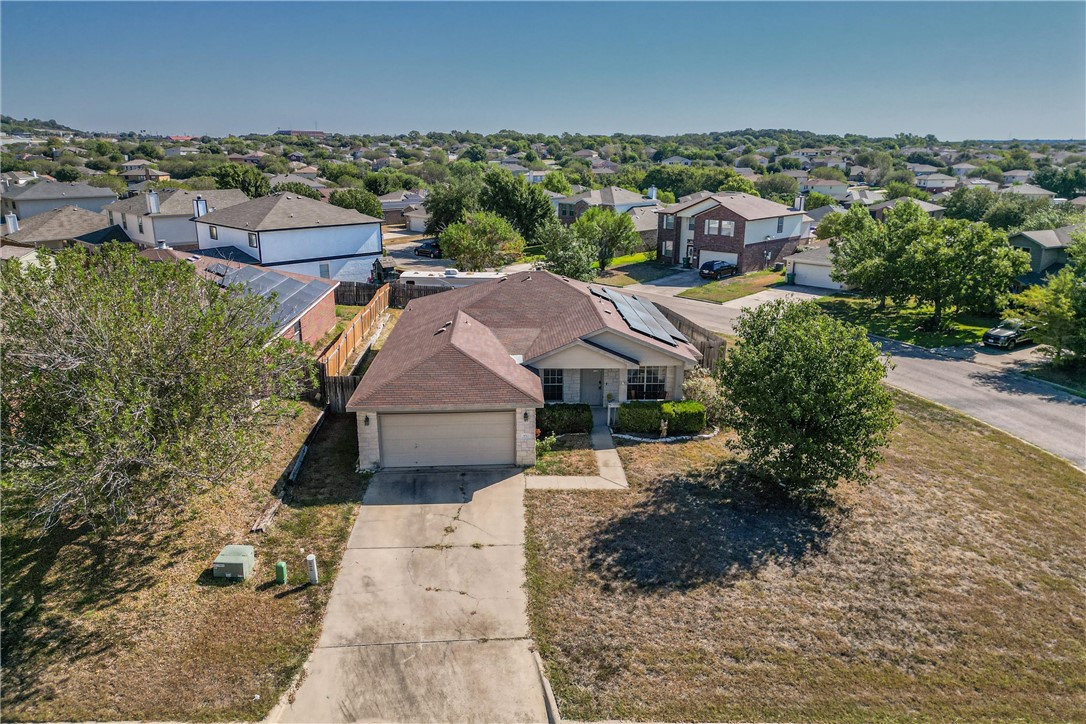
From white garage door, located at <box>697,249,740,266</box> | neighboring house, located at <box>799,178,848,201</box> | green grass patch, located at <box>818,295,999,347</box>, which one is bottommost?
green grass patch, located at <box>818,295,999,347</box>

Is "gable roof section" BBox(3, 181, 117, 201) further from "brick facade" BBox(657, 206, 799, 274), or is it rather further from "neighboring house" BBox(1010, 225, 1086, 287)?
"neighboring house" BBox(1010, 225, 1086, 287)

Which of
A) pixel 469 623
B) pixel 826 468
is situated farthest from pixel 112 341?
pixel 826 468

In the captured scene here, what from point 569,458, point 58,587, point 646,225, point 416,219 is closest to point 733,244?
point 646,225

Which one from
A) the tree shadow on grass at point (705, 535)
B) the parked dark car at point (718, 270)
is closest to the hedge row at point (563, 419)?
the tree shadow on grass at point (705, 535)

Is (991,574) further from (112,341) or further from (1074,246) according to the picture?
(1074,246)

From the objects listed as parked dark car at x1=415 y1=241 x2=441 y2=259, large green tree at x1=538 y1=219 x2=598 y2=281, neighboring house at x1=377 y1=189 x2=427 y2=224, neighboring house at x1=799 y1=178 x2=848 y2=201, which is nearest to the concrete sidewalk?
large green tree at x1=538 y1=219 x2=598 y2=281
